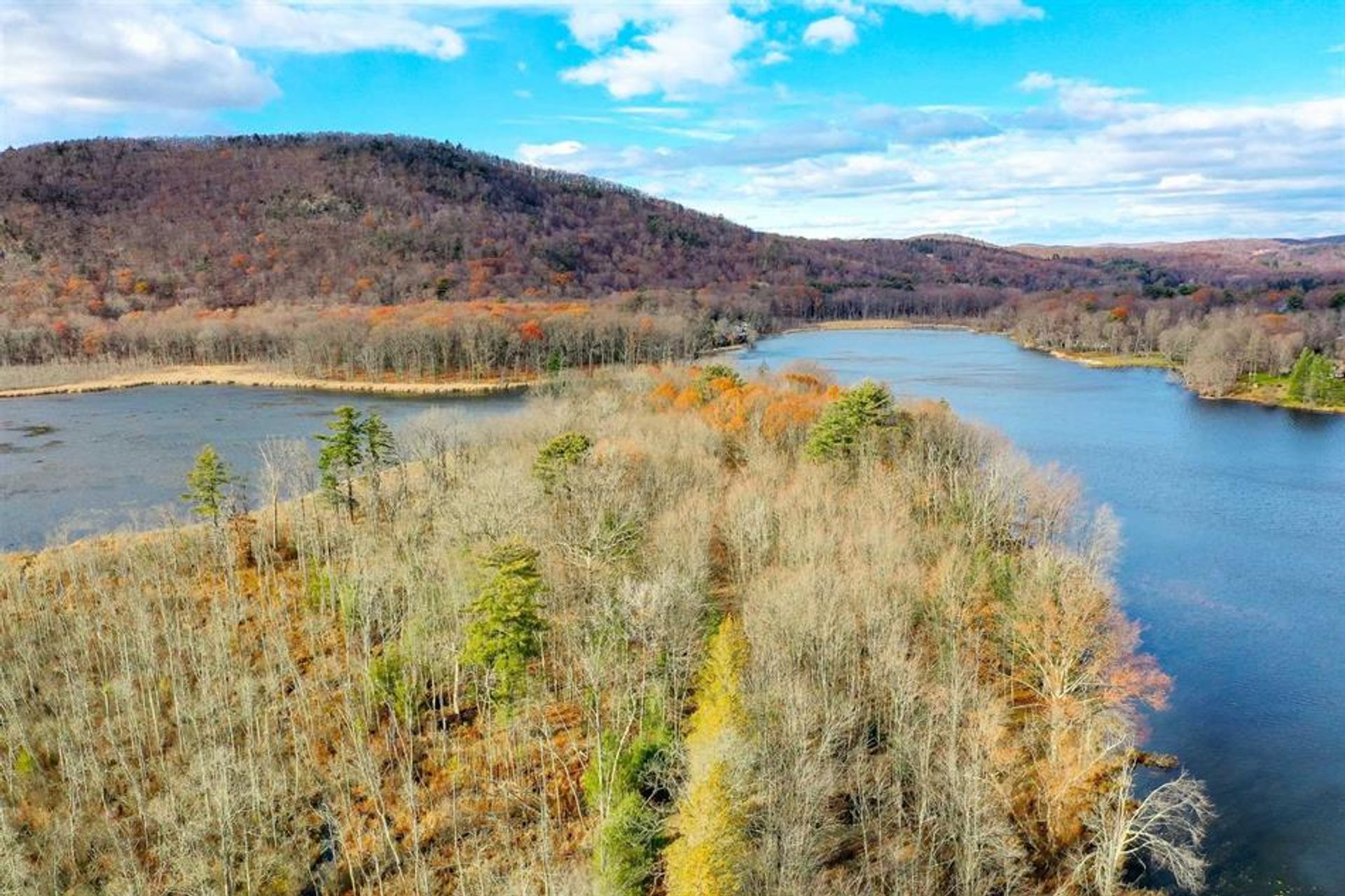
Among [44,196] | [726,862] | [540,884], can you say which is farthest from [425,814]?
[44,196]

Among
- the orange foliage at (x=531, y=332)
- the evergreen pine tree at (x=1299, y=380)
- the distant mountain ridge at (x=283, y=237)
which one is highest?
the distant mountain ridge at (x=283, y=237)

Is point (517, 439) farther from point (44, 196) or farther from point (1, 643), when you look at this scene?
point (44, 196)


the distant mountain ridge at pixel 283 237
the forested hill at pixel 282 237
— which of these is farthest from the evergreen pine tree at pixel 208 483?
the forested hill at pixel 282 237

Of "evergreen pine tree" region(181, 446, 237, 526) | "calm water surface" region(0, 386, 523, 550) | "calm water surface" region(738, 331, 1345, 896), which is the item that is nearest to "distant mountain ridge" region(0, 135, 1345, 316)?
"calm water surface" region(0, 386, 523, 550)

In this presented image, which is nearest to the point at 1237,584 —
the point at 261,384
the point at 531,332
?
the point at 531,332

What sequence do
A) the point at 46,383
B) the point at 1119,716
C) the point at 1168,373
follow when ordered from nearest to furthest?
the point at 1119,716, the point at 46,383, the point at 1168,373

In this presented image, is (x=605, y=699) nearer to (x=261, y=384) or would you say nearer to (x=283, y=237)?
(x=261, y=384)

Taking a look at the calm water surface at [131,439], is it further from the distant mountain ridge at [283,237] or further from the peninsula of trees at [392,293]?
the distant mountain ridge at [283,237]
